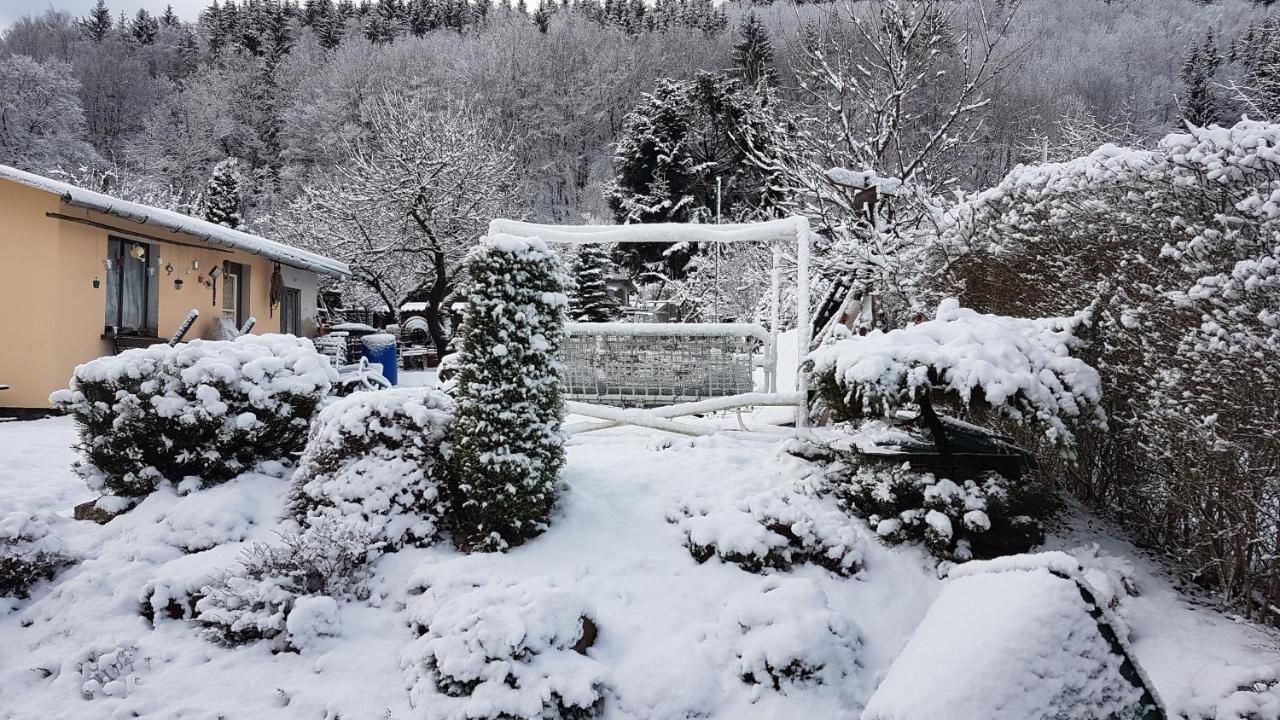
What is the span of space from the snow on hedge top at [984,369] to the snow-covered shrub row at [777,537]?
701mm

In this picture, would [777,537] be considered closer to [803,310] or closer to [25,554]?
[803,310]

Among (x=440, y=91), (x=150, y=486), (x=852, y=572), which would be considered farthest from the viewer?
(x=440, y=91)

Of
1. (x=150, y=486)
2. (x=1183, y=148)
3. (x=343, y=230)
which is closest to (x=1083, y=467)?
(x=1183, y=148)

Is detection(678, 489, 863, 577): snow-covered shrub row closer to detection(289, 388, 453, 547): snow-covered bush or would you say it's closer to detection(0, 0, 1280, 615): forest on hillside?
detection(0, 0, 1280, 615): forest on hillside

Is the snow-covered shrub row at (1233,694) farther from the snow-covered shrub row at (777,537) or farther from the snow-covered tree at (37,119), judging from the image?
the snow-covered tree at (37,119)

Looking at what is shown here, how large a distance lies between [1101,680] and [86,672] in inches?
157

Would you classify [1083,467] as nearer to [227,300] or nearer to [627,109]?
[227,300]

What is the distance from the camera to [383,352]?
1268 centimetres

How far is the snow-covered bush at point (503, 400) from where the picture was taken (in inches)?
148

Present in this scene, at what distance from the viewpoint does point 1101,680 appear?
2.02 meters

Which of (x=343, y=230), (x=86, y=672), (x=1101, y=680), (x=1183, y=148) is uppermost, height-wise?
(x=343, y=230)

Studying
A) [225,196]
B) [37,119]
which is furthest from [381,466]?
[37,119]

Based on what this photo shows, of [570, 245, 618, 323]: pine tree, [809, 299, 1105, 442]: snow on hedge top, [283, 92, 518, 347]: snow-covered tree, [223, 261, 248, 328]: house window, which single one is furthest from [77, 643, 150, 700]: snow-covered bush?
[570, 245, 618, 323]: pine tree

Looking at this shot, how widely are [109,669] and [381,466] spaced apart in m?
1.51
